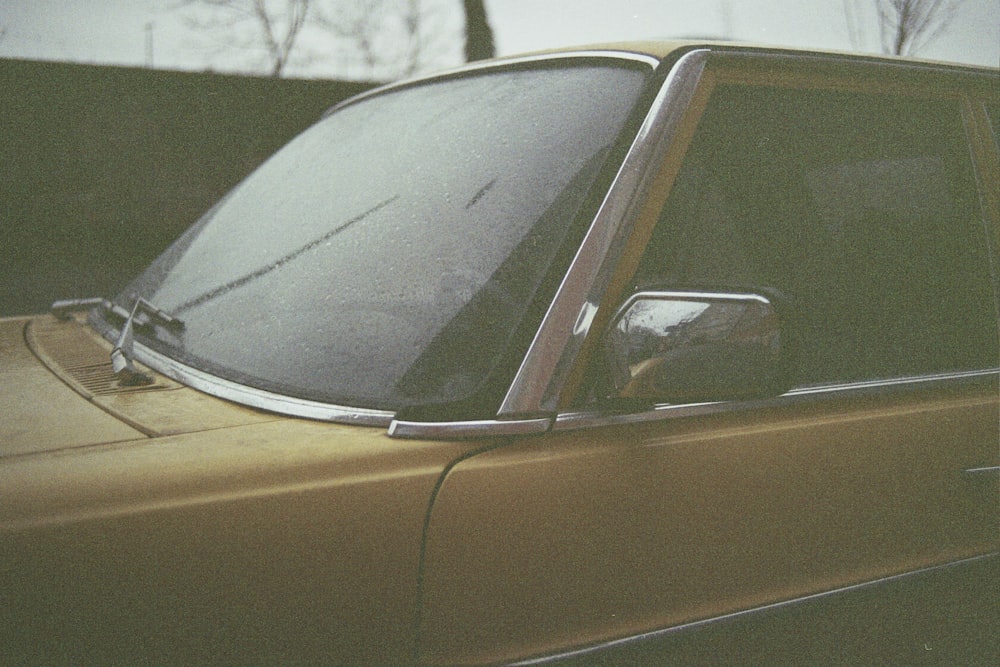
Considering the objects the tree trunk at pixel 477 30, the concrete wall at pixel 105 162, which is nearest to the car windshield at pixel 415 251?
the concrete wall at pixel 105 162

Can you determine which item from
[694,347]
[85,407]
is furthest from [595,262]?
[85,407]

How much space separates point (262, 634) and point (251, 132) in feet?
37.3

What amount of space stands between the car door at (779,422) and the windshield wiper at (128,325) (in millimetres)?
684

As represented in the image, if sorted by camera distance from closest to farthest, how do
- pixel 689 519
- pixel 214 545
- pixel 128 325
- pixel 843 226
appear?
pixel 214 545 < pixel 689 519 < pixel 128 325 < pixel 843 226

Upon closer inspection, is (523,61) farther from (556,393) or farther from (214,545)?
(214,545)

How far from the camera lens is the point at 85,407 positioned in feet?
4.63

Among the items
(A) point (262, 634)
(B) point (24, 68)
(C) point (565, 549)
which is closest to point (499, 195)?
(C) point (565, 549)

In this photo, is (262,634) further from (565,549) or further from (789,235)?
(789,235)

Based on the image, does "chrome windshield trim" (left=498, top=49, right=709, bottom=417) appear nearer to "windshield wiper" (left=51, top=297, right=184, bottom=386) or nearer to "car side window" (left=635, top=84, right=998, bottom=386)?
"car side window" (left=635, top=84, right=998, bottom=386)

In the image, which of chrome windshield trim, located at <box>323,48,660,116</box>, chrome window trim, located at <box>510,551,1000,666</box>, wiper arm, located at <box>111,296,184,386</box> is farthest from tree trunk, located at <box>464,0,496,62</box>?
chrome window trim, located at <box>510,551,1000,666</box>

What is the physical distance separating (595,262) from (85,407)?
86 cm

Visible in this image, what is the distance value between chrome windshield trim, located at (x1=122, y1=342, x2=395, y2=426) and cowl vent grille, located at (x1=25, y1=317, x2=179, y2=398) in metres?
0.04

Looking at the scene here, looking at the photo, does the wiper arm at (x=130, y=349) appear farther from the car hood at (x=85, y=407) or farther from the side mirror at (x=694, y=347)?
the side mirror at (x=694, y=347)

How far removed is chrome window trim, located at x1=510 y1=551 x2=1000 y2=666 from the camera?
1.28 meters
